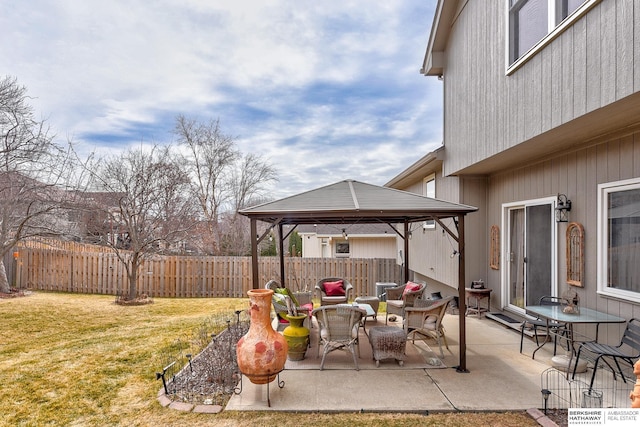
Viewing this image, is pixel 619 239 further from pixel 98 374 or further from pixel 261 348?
pixel 98 374

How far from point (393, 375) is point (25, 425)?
422 cm

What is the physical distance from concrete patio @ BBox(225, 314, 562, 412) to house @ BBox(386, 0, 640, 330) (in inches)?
63.0

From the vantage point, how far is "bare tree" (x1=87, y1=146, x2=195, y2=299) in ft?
36.3

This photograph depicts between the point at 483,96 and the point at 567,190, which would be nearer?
the point at 567,190

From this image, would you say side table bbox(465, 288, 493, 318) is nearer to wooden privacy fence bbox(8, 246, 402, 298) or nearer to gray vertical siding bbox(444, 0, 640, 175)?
gray vertical siding bbox(444, 0, 640, 175)

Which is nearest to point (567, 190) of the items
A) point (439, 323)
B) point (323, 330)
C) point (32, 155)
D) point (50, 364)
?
point (439, 323)

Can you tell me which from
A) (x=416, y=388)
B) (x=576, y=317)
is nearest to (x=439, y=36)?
(x=576, y=317)

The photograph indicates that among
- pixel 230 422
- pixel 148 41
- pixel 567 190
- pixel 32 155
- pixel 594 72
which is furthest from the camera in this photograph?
pixel 148 41

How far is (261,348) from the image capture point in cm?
400

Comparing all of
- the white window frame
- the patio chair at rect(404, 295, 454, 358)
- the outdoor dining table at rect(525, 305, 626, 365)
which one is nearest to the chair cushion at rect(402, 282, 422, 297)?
the patio chair at rect(404, 295, 454, 358)

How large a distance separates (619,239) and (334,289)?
18.3 feet

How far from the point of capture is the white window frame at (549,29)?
13.5 feet

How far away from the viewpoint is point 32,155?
24.4 feet

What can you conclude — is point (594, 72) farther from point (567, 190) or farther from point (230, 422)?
point (230, 422)
